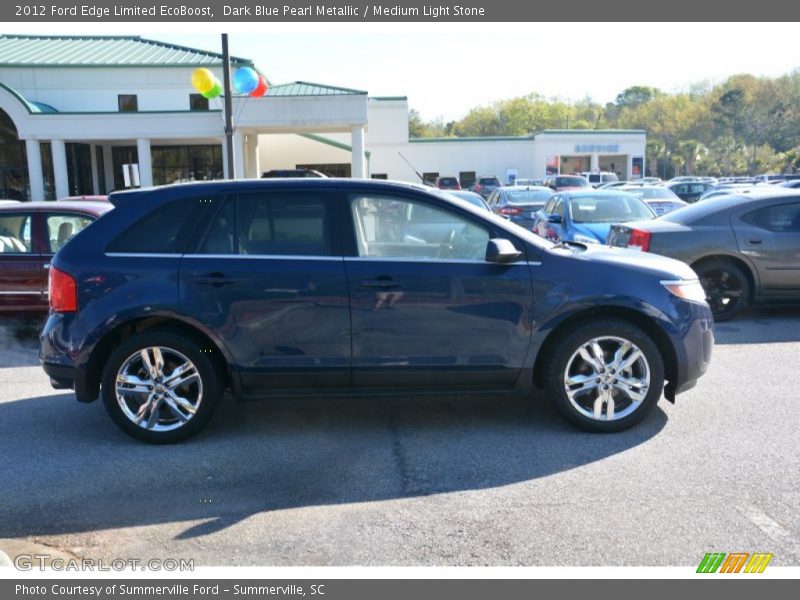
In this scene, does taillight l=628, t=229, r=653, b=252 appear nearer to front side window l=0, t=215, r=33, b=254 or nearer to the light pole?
front side window l=0, t=215, r=33, b=254

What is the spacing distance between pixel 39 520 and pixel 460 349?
274 cm

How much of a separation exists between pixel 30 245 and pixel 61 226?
1.33 feet

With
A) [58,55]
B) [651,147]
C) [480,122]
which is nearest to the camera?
[58,55]

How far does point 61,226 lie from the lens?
333 inches

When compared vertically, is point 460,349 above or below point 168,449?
above

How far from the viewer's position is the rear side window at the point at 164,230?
4977 millimetres

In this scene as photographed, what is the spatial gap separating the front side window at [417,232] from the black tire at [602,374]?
2.95 feet

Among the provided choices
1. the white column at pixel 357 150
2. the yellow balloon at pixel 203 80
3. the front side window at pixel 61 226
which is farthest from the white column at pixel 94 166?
the front side window at pixel 61 226

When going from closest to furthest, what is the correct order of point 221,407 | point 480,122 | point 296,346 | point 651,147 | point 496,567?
point 496,567
point 296,346
point 221,407
point 651,147
point 480,122

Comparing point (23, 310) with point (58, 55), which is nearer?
point (23, 310)

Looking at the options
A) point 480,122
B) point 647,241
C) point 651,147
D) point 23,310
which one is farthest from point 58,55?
point 480,122

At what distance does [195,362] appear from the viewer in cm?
491

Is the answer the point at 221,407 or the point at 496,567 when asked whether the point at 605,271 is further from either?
the point at 221,407

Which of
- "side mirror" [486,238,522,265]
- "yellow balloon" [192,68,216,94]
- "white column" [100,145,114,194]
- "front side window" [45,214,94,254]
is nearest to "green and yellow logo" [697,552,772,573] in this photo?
"side mirror" [486,238,522,265]
